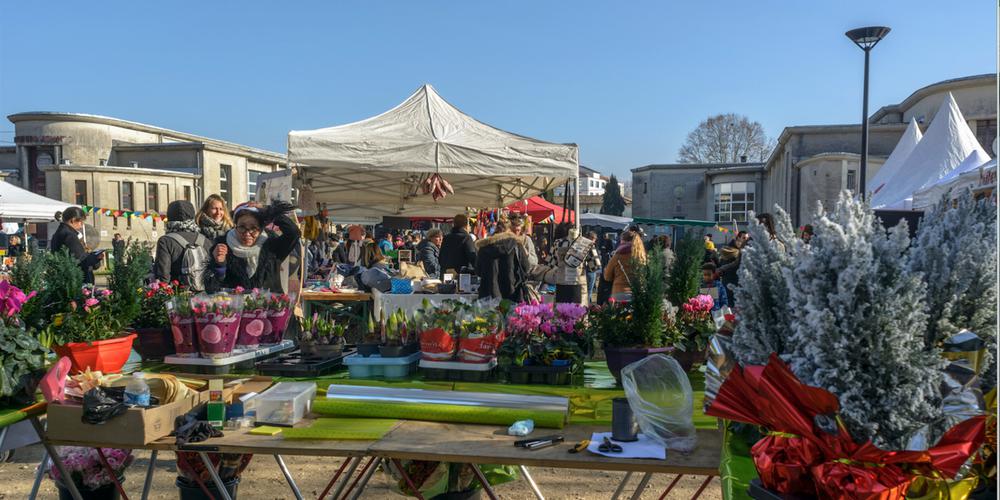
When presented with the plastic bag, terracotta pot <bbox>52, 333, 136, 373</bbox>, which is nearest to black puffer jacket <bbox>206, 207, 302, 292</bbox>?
terracotta pot <bbox>52, 333, 136, 373</bbox>

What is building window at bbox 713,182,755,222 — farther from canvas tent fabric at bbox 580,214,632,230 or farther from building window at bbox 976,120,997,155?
building window at bbox 976,120,997,155

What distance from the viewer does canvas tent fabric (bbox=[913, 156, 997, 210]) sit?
6792 mm

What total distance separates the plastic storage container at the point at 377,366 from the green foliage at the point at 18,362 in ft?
3.99

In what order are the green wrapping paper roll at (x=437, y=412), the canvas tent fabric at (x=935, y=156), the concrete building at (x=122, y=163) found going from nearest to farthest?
the green wrapping paper roll at (x=437, y=412), the canvas tent fabric at (x=935, y=156), the concrete building at (x=122, y=163)

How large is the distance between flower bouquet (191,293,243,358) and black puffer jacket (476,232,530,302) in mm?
3169

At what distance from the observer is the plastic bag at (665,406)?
2.24 m

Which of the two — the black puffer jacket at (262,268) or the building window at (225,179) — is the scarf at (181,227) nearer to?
the black puffer jacket at (262,268)

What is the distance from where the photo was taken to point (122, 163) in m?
46.3

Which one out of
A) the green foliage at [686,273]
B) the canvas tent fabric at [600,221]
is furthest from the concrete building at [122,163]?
the green foliage at [686,273]

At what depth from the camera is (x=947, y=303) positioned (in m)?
1.46

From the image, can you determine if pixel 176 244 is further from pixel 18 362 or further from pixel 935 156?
pixel 935 156

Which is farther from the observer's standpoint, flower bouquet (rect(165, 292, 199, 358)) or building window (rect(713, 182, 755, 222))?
building window (rect(713, 182, 755, 222))

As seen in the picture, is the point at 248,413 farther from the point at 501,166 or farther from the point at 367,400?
the point at 501,166

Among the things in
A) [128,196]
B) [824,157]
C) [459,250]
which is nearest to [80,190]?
[128,196]
